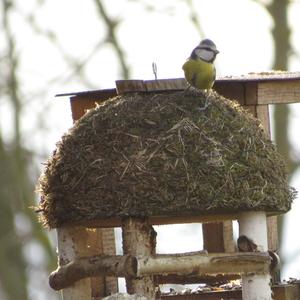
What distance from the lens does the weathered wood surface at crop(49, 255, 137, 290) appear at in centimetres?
550

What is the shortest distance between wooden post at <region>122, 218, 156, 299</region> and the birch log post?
42cm

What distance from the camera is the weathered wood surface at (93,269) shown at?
217 inches

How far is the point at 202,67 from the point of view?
19.3 feet

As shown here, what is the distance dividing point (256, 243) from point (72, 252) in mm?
841

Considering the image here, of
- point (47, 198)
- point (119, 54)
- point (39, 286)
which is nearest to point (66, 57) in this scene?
point (119, 54)

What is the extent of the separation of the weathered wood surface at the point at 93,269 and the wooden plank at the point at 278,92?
4.42ft

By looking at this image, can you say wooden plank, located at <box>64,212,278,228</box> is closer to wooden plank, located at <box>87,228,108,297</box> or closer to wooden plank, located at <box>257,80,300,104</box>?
wooden plank, located at <box>87,228,108,297</box>

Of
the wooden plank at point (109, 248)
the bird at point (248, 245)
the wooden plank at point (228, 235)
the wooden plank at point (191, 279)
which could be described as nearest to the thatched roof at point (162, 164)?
the bird at point (248, 245)

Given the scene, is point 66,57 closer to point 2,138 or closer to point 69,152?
point 2,138

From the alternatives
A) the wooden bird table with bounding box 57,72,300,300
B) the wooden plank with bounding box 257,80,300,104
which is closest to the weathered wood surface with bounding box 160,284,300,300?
the wooden bird table with bounding box 57,72,300,300

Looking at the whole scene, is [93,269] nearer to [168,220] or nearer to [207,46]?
[168,220]

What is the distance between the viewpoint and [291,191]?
5.97 metres

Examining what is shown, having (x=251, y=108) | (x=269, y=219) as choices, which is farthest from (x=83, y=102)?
(x=269, y=219)

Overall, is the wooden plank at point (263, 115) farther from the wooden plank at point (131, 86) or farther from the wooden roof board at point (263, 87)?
the wooden plank at point (131, 86)
